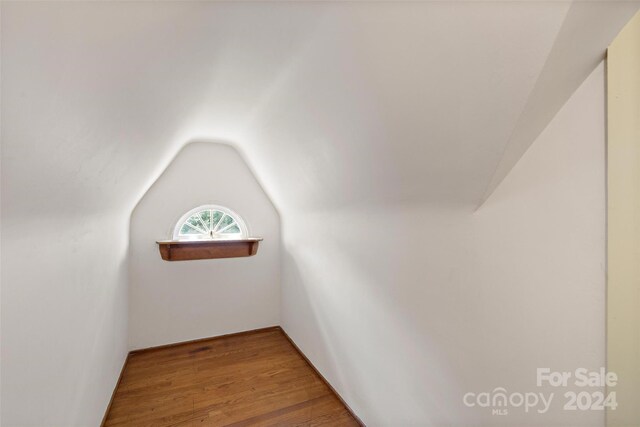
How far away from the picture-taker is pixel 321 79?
1.18m

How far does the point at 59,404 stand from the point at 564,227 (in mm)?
2028

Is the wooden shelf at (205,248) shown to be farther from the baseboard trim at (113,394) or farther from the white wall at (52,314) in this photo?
the baseboard trim at (113,394)

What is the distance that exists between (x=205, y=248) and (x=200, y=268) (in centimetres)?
31

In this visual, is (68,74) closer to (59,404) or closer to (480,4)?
(480,4)

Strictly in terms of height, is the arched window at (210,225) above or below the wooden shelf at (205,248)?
above

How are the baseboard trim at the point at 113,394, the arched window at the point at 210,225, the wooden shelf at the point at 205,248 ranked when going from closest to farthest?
the baseboard trim at the point at 113,394, the wooden shelf at the point at 205,248, the arched window at the point at 210,225

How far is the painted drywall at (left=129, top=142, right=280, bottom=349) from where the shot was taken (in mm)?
2793

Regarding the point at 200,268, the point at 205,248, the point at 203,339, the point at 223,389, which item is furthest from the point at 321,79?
the point at 203,339

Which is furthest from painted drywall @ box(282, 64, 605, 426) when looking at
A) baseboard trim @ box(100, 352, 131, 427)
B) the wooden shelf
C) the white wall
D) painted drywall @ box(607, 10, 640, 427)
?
baseboard trim @ box(100, 352, 131, 427)

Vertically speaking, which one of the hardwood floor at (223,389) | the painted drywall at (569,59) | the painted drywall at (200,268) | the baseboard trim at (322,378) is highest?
the painted drywall at (569,59)

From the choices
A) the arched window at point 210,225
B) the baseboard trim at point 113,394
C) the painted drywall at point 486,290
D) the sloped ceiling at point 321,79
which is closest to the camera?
the sloped ceiling at point 321,79

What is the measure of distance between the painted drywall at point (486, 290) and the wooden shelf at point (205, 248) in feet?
4.55

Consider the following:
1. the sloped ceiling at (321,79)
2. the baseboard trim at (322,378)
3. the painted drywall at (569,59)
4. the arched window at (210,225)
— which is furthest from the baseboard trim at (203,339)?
the painted drywall at (569,59)

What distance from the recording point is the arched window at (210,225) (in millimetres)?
3008
